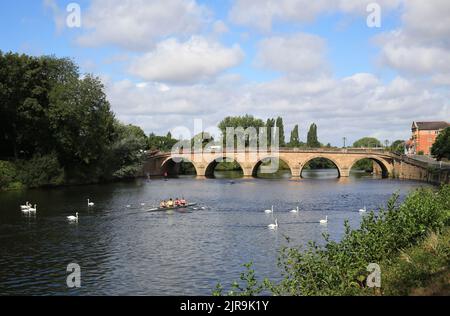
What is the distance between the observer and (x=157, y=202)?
55.8 m

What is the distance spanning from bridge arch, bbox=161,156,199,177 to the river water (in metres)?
55.5

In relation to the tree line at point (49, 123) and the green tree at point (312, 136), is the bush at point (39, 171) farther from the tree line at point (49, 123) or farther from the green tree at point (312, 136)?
the green tree at point (312, 136)

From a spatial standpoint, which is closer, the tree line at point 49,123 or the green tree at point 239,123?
the tree line at point 49,123

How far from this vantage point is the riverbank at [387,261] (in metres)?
14.4

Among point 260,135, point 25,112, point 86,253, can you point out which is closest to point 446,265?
point 86,253

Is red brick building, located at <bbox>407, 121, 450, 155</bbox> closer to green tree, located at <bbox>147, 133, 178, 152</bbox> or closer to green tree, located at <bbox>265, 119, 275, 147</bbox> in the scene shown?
green tree, located at <bbox>265, 119, 275, 147</bbox>

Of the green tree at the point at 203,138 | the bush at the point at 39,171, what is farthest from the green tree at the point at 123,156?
the green tree at the point at 203,138

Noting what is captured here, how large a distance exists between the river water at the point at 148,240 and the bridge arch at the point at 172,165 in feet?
182

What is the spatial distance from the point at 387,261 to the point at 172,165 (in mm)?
109390

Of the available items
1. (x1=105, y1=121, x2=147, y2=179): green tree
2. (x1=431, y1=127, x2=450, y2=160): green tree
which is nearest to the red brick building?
(x1=431, y1=127, x2=450, y2=160): green tree

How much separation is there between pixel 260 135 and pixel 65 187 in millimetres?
84439

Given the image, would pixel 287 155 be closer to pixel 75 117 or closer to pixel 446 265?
pixel 75 117

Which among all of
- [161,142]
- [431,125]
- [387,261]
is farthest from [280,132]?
[387,261]

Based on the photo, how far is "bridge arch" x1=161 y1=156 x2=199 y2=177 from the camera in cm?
11502
